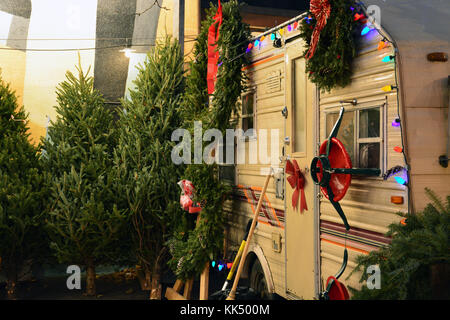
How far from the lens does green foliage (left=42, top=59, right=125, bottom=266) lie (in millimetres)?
7367

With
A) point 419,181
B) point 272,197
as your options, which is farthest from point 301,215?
point 419,181

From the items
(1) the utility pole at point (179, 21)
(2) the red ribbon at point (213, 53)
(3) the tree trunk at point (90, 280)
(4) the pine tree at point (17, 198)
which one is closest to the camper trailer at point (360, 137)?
(2) the red ribbon at point (213, 53)

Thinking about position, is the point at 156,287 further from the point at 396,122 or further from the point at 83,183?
the point at 396,122

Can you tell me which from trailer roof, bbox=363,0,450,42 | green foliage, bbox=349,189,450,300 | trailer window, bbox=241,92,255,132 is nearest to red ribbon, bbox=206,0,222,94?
trailer window, bbox=241,92,255,132

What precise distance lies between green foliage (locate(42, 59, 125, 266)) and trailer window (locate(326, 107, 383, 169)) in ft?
12.7

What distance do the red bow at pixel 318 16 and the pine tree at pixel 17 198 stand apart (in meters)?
4.70

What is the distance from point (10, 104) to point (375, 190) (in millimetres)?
6129

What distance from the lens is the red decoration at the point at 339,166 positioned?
4.32 metres

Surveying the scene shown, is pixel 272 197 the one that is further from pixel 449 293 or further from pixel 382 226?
pixel 449 293

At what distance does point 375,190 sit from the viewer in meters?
4.13

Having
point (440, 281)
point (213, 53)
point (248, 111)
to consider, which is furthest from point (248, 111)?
point (440, 281)

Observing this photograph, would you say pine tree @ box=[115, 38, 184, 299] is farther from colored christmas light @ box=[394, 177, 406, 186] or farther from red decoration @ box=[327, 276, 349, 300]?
colored christmas light @ box=[394, 177, 406, 186]

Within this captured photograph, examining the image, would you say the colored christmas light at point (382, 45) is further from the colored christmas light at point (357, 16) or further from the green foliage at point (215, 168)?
the green foliage at point (215, 168)

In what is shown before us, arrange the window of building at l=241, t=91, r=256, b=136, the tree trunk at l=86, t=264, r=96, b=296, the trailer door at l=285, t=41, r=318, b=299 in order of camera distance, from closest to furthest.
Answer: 1. the trailer door at l=285, t=41, r=318, b=299
2. the window of building at l=241, t=91, r=256, b=136
3. the tree trunk at l=86, t=264, r=96, b=296
